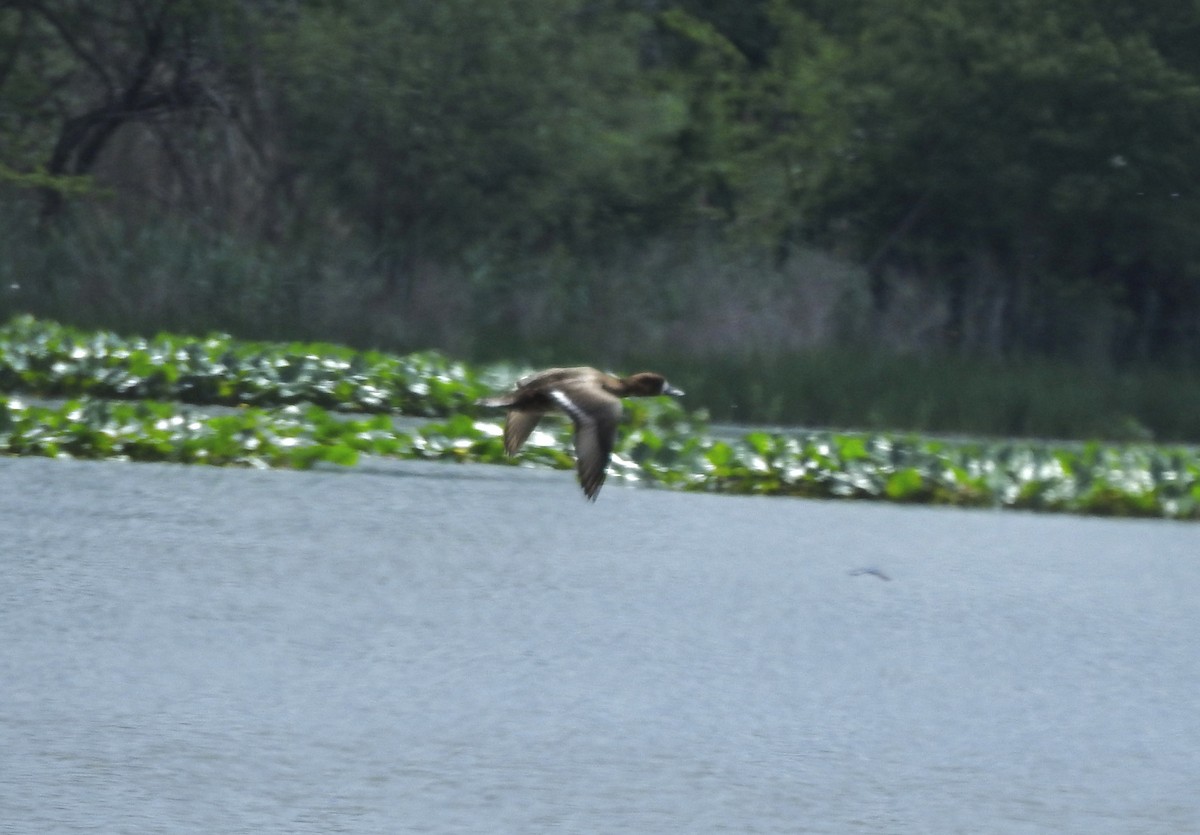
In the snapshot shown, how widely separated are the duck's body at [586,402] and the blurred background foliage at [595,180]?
1494 cm

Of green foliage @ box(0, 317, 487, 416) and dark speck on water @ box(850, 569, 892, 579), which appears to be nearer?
dark speck on water @ box(850, 569, 892, 579)

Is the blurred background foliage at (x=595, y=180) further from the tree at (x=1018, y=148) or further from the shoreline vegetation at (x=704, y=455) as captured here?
the shoreline vegetation at (x=704, y=455)

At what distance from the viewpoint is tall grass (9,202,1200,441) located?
18.4 m

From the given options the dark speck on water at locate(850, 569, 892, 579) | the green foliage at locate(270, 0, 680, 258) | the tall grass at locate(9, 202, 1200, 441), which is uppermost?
the green foliage at locate(270, 0, 680, 258)

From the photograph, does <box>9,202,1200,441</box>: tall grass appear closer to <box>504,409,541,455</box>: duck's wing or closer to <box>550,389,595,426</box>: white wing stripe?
<box>504,409,541,455</box>: duck's wing

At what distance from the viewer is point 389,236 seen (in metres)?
25.5

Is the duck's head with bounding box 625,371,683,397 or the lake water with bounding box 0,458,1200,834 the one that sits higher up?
the duck's head with bounding box 625,371,683,397

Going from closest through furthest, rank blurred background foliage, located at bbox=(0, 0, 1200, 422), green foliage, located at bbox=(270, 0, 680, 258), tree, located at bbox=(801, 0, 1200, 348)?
1. blurred background foliage, located at bbox=(0, 0, 1200, 422)
2. green foliage, located at bbox=(270, 0, 680, 258)
3. tree, located at bbox=(801, 0, 1200, 348)

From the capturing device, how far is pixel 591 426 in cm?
513

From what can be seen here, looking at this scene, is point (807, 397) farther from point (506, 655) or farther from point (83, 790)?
point (83, 790)

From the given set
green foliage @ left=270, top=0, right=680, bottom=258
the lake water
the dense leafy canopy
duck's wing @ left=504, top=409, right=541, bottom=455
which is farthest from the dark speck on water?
green foliage @ left=270, top=0, right=680, bottom=258

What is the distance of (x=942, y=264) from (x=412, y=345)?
9673 millimetres

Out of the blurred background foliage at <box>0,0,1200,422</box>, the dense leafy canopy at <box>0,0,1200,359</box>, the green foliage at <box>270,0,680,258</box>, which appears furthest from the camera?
the dense leafy canopy at <box>0,0,1200,359</box>

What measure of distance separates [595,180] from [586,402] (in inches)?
843
